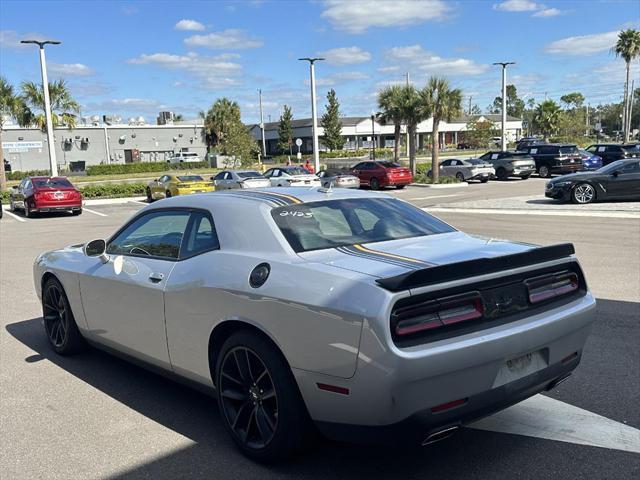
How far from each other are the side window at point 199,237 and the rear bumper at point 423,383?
4.06ft

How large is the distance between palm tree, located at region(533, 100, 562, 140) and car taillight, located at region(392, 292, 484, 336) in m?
101

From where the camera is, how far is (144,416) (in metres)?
4.40

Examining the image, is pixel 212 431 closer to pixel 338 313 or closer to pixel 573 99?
pixel 338 313

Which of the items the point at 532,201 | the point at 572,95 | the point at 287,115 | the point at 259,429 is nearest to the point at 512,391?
the point at 259,429

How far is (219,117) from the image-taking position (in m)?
76.4

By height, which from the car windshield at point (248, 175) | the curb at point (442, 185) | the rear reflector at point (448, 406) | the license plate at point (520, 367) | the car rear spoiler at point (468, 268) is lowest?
the curb at point (442, 185)

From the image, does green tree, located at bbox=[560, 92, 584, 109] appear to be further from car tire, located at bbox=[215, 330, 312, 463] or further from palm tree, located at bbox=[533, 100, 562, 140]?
car tire, located at bbox=[215, 330, 312, 463]

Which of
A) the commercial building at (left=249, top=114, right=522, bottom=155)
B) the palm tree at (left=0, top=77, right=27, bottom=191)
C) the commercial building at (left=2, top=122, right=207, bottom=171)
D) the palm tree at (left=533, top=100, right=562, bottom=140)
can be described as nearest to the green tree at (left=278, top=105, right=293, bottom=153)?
the commercial building at (left=249, top=114, right=522, bottom=155)

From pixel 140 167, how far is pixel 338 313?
6438 cm

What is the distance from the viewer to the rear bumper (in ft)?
9.48

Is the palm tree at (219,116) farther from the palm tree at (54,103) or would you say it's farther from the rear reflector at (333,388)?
the rear reflector at (333,388)

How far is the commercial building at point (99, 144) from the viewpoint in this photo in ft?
210

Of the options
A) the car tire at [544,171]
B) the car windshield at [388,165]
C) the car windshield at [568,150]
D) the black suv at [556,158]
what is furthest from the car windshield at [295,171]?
the car windshield at [568,150]

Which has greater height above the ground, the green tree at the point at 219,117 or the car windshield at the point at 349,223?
the green tree at the point at 219,117
